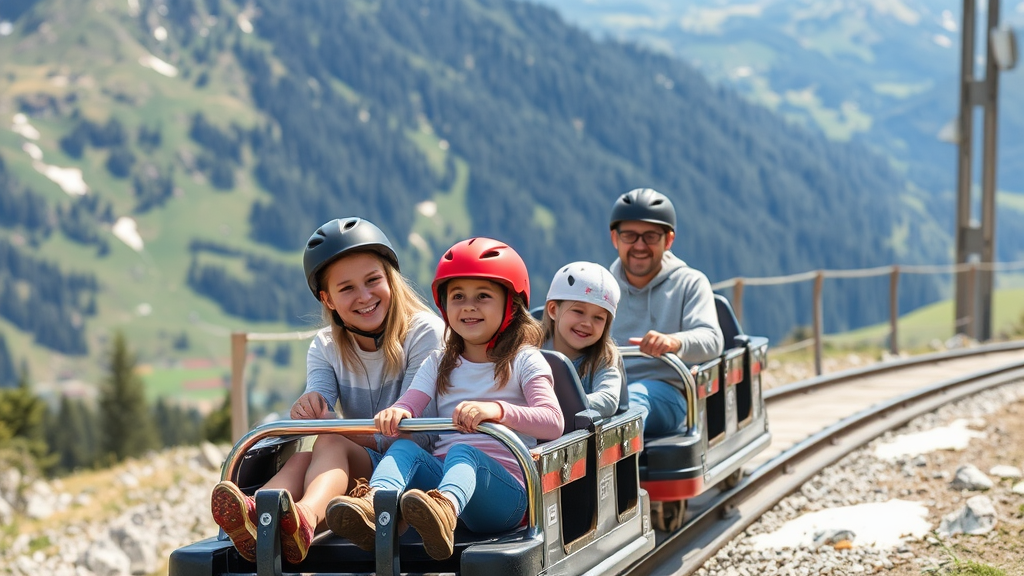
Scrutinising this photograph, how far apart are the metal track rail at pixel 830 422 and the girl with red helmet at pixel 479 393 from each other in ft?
5.54

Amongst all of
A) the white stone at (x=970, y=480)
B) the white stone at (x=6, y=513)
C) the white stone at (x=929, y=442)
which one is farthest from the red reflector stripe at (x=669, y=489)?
the white stone at (x=6, y=513)

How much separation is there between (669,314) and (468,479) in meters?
3.11

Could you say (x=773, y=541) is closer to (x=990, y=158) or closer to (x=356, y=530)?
(x=356, y=530)

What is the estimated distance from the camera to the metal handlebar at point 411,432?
4.26 meters

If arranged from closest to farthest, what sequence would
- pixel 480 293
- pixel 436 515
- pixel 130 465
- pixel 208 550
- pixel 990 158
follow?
pixel 436 515
pixel 208 550
pixel 480 293
pixel 130 465
pixel 990 158

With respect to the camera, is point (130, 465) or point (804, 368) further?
point (804, 368)

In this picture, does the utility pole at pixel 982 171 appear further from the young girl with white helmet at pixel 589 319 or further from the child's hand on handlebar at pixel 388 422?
the child's hand on handlebar at pixel 388 422

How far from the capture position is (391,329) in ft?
16.8

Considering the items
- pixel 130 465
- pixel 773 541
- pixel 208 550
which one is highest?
pixel 208 550

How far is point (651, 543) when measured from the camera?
5.66m

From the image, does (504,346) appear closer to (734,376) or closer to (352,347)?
(352,347)

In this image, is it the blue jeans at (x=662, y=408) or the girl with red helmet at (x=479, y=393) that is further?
the blue jeans at (x=662, y=408)

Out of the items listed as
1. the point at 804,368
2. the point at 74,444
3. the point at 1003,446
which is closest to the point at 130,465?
the point at 804,368

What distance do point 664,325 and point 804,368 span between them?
30.5 feet
